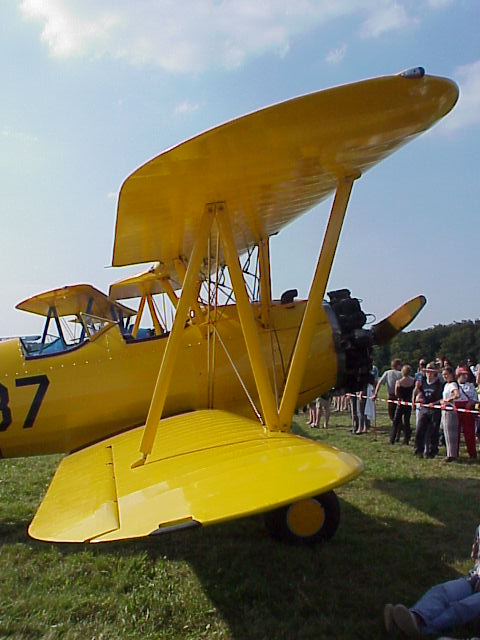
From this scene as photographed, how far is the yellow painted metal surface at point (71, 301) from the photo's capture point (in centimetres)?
1168

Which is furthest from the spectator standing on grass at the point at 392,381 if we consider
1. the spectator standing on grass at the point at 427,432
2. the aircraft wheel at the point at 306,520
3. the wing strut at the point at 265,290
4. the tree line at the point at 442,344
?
the tree line at the point at 442,344

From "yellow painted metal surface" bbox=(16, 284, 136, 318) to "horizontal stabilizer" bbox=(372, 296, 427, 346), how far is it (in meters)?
7.29

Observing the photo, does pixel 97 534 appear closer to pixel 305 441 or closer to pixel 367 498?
pixel 305 441

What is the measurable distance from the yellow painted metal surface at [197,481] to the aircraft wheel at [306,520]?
2.37ft

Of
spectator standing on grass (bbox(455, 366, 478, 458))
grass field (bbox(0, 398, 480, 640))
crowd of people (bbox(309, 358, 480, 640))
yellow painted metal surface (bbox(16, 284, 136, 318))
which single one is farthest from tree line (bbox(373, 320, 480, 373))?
grass field (bbox(0, 398, 480, 640))

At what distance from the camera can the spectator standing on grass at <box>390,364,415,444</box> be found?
9734 millimetres

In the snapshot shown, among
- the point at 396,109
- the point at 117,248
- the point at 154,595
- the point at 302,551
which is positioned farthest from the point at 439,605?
the point at 117,248

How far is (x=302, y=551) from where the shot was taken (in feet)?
13.3

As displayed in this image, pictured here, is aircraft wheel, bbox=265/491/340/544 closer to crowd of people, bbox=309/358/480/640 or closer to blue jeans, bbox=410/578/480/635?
crowd of people, bbox=309/358/480/640

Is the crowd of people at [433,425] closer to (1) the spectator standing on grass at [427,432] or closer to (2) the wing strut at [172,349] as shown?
(1) the spectator standing on grass at [427,432]

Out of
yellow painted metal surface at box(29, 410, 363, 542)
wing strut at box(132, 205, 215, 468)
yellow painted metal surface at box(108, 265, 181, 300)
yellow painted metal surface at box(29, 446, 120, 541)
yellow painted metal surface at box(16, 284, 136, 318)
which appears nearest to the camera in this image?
yellow painted metal surface at box(29, 410, 363, 542)

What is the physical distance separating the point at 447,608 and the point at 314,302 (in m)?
2.08

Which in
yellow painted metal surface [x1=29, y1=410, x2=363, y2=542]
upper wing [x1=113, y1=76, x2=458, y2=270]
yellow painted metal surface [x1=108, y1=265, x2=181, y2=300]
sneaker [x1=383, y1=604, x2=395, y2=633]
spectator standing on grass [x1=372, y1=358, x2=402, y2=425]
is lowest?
sneaker [x1=383, y1=604, x2=395, y2=633]

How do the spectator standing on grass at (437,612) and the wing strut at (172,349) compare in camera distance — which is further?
the wing strut at (172,349)
